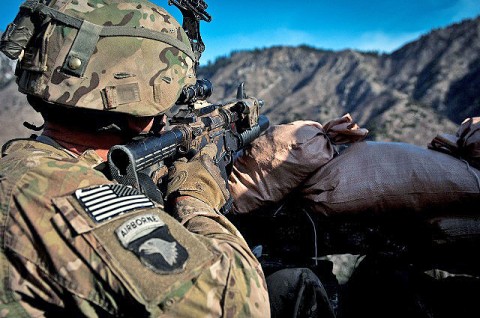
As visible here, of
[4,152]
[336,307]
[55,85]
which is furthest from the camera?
[336,307]

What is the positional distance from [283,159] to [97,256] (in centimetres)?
176

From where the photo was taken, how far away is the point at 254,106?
329 cm

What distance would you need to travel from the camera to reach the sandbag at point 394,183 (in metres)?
2.31

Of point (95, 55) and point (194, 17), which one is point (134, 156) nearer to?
point (95, 55)

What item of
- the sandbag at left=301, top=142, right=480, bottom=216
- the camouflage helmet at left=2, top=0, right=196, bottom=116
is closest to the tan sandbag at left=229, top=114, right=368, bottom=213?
the sandbag at left=301, top=142, right=480, bottom=216

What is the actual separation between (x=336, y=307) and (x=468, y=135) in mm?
1489

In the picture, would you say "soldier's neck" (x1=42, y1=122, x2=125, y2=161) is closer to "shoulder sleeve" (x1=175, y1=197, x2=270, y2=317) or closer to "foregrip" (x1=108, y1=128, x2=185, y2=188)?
"foregrip" (x1=108, y1=128, x2=185, y2=188)

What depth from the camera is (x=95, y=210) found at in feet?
3.64

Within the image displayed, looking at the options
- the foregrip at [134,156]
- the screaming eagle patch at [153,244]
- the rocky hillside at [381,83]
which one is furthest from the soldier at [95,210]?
the rocky hillside at [381,83]

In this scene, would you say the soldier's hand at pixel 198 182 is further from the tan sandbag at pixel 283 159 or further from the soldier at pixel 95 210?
the tan sandbag at pixel 283 159

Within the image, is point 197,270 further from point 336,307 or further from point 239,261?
point 336,307

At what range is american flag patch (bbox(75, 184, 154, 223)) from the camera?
3.64 feet

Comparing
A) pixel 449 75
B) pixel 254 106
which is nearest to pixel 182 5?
pixel 254 106

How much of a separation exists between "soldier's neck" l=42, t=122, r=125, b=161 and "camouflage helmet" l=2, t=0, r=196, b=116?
132mm
